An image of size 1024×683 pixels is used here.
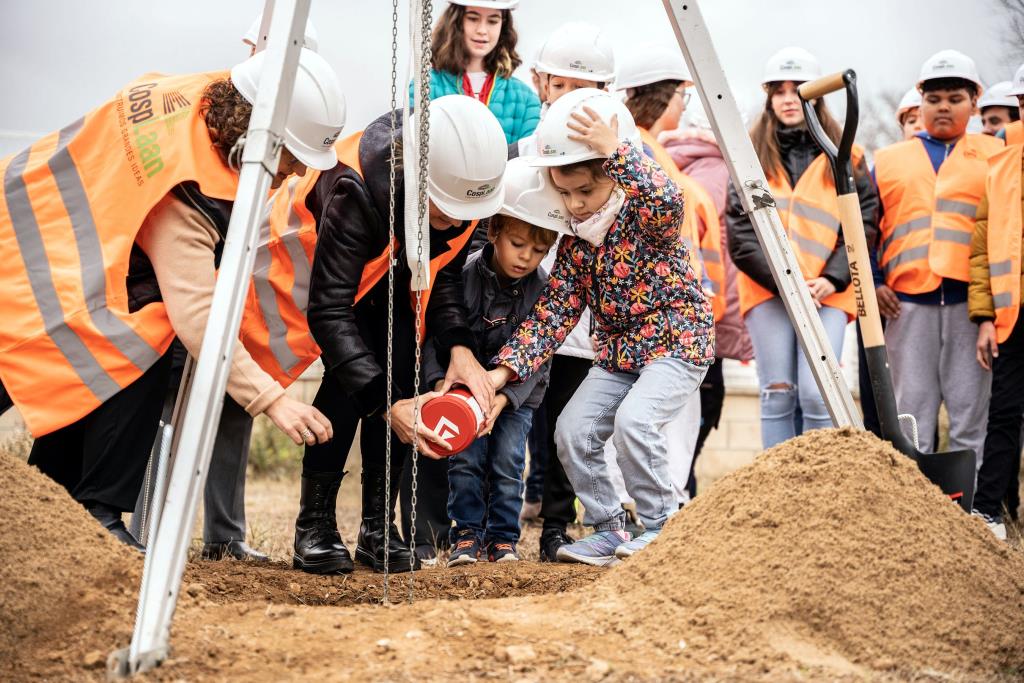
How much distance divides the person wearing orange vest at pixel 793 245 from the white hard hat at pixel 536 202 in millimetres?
1487

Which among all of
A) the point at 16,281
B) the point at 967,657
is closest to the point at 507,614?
the point at 967,657

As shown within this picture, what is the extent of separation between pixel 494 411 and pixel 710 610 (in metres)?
1.43

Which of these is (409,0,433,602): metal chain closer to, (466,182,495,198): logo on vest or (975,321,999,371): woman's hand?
(466,182,495,198): logo on vest

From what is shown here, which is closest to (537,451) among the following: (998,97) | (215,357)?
(215,357)

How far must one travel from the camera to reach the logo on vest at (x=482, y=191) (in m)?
3.96

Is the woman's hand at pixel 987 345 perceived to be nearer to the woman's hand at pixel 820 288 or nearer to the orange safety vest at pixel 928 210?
the orange safety vest at pixel 928 210

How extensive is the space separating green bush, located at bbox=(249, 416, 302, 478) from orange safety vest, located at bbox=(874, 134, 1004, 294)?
17.0ft

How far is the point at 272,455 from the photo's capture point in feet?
30.4

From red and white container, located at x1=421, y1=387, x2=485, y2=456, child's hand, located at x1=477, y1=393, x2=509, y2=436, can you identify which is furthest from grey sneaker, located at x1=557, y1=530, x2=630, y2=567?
red and white container, located at x1=421, y1=387, x2=485, y2=456

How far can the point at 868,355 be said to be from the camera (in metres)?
3.79

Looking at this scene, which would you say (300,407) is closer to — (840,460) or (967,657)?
(840,460)

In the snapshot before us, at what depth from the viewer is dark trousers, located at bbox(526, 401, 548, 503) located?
5.48 metres

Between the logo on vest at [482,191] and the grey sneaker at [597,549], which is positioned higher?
the logo on vest at [482,191]

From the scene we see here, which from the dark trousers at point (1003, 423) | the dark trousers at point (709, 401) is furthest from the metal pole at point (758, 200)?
the dark trousers at point (709, 401)
